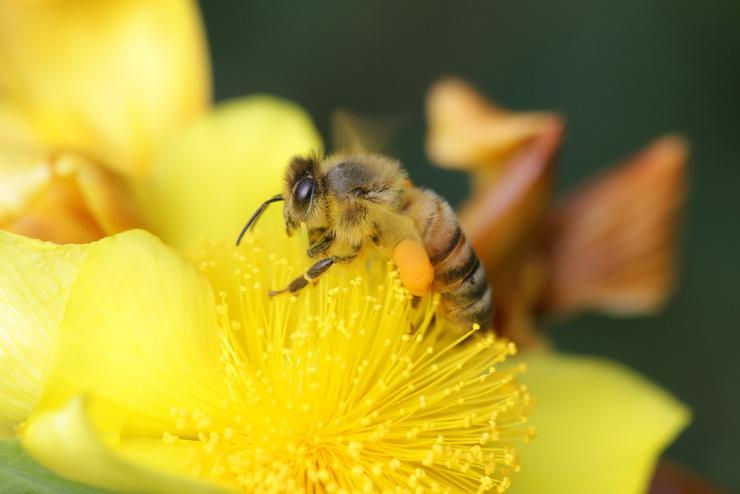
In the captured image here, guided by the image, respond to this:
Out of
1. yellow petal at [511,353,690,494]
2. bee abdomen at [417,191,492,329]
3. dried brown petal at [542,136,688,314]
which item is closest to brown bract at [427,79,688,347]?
dried brown petal at [542,136,688,314]

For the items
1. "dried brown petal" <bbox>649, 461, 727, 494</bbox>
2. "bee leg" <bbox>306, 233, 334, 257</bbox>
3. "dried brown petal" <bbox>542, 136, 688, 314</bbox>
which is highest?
"bee leg" <bbox>306, 233, 334, 257</bbox>

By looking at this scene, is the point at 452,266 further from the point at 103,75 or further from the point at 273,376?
the point at 103,75

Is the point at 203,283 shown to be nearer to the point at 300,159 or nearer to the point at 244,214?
the point at 300,159

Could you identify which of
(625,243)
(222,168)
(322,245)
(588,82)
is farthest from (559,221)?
(588,82)

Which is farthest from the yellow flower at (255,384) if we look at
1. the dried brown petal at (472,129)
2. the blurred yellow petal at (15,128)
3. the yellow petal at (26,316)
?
the dried brown petal at (472,129)

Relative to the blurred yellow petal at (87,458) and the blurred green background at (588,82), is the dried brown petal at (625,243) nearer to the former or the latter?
the blurred green background at (588,82)

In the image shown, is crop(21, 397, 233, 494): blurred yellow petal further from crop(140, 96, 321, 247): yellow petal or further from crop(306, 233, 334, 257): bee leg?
crop(140, 96, 321, 247): yellow petal

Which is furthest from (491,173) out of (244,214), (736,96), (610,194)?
(736,96)
